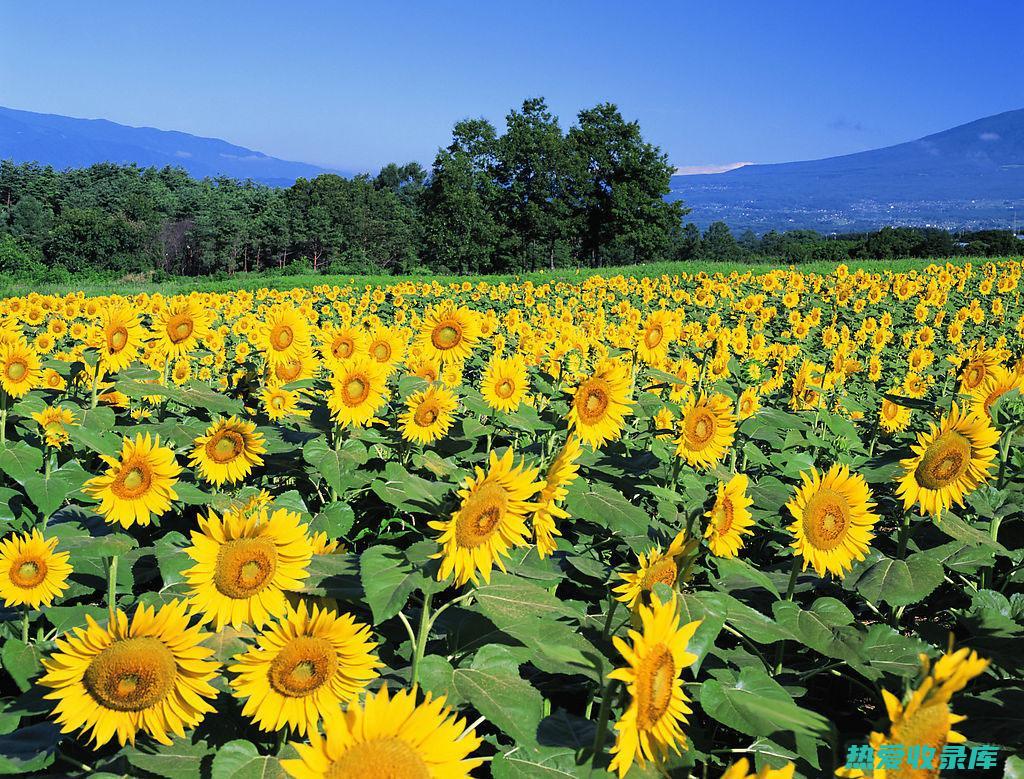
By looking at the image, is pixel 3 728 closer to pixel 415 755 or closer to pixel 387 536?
pixel 415 755

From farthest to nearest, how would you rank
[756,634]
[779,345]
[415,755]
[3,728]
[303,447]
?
1. [779,345]
2. [303,447]
3. [756,634]
4. [3,728]
5. [415,755]

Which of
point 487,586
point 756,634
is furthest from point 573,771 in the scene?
point 756,634

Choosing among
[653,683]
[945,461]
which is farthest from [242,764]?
[945,461]

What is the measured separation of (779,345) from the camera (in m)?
8.92

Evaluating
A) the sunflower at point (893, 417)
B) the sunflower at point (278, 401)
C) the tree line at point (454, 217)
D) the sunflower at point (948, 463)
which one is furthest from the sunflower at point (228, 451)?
the tree line at point (454, 217)

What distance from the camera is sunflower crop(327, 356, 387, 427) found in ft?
10.6

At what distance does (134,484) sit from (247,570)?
1.01 meters

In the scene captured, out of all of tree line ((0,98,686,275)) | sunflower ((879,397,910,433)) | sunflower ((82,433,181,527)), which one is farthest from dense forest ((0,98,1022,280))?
sunflower ((82,433,181,527))

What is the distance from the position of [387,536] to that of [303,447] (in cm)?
53

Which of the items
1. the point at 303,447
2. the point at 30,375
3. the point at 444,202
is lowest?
the point at 303,447

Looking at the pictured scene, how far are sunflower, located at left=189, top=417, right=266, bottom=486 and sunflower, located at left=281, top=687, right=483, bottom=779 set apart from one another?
76.9 inches

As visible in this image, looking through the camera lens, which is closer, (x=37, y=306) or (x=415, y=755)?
(x=415, y=755)

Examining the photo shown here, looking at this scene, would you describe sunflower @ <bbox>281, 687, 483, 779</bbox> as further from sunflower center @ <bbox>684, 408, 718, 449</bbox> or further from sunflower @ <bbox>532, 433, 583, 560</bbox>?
sunflower center @ <bbox>684, 408, 718, 449</bbox>

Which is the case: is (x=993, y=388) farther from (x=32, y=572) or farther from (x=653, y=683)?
(x=32, y=572)
